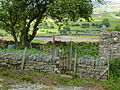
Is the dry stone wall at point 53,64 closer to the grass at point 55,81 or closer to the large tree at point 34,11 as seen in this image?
the grass at point 55,81

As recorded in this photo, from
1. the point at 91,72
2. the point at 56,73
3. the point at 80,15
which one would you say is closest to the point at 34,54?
the point at 56,73

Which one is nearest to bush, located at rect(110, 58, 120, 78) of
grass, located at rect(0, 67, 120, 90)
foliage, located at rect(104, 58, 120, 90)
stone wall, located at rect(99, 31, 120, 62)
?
foliage, located at rect(104, 58, 120, 90)

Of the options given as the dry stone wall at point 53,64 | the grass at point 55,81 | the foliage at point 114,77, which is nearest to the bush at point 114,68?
the foliage at point 114,77

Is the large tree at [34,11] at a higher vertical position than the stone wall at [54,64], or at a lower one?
higher

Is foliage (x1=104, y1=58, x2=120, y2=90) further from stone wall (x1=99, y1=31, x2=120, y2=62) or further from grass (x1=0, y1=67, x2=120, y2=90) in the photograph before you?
stone wall (x1=99, y1=31, x2=120, y2=62)

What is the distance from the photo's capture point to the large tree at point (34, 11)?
112 ft

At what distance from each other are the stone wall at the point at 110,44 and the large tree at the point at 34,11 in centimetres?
703

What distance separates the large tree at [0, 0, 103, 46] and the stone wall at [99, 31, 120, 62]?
23.0 feet

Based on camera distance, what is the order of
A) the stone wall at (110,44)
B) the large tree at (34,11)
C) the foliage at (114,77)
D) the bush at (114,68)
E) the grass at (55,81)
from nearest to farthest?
the grass at (55,81), the foliage at (114,77), the bush at (114,68), the stone wall at (110,44), the large tree at (34,11)

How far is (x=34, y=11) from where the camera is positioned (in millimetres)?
42625

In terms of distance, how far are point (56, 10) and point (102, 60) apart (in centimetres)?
1357

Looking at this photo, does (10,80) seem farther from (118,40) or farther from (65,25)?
(65,25)

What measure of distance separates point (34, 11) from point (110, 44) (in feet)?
60.8

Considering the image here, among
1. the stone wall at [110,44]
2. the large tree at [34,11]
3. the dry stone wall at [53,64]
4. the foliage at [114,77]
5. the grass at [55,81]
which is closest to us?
the grass at [55,81]
